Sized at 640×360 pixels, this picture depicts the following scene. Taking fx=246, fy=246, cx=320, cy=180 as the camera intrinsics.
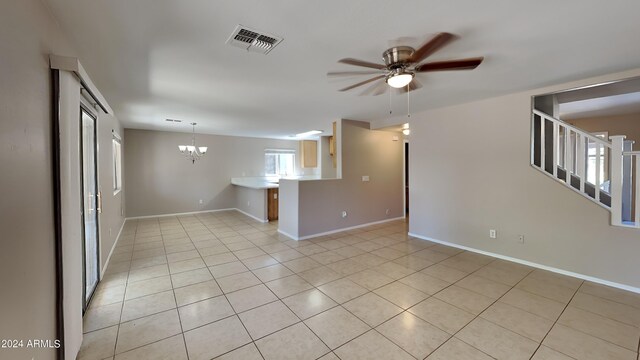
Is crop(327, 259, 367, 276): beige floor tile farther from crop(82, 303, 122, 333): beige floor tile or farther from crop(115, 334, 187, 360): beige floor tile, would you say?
crop(82, 303, 122, 333): beige floor tile

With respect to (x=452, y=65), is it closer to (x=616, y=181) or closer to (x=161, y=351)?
(x=616, y=181)

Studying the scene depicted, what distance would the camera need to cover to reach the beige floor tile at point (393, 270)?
309 cm

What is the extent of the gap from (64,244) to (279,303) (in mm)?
1722

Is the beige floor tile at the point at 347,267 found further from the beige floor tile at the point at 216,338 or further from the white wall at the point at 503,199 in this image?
the white wall at the point at 503,199

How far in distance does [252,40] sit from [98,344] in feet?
8.72

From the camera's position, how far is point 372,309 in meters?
2.36

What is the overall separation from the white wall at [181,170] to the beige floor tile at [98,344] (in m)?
5.24

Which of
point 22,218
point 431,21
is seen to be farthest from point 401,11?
point 22,218

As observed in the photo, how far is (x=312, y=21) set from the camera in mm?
1736

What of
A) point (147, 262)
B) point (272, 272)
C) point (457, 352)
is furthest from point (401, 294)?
point (147, 262)

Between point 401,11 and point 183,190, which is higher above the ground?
point 401,11

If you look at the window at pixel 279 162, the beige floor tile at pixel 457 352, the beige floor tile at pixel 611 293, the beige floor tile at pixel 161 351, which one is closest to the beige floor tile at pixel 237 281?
A: the beige floor tile at pixel 161 351

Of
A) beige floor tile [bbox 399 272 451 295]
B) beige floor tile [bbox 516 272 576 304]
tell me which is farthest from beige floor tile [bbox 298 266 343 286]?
beige floor tile [bbox 516 272 576 304]

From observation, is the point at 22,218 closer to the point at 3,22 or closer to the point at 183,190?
the point at 3,22
